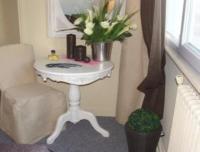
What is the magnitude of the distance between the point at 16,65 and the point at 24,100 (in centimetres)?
41

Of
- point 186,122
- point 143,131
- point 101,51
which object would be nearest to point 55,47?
point 101,51

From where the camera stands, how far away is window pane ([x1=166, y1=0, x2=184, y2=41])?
2.05m

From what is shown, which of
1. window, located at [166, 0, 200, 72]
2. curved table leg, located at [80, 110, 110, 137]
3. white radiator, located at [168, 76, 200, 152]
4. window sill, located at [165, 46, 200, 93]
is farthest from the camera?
curved table leg, located at [80, 110, 110, 137]

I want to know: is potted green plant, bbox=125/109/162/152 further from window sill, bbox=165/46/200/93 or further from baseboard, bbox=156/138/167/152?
window sill, bbox=165/46/200/93

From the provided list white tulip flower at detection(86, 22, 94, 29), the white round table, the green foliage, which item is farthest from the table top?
the green foliage

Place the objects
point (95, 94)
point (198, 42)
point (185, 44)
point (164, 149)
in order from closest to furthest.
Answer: point (198, 42) → point (185, 44) → point (164, 149) → point (95, 94)

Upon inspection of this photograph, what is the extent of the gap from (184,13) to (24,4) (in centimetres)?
147

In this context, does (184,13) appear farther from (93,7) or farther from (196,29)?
(93,7)

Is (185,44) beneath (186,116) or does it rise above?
above

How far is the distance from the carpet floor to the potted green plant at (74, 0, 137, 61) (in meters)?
0.76

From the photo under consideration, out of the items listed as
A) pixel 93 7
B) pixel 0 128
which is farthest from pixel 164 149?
pixel 0 128

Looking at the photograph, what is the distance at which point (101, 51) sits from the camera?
7.42ft

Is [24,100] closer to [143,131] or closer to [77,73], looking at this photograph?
[77,73]

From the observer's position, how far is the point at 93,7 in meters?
2.28
